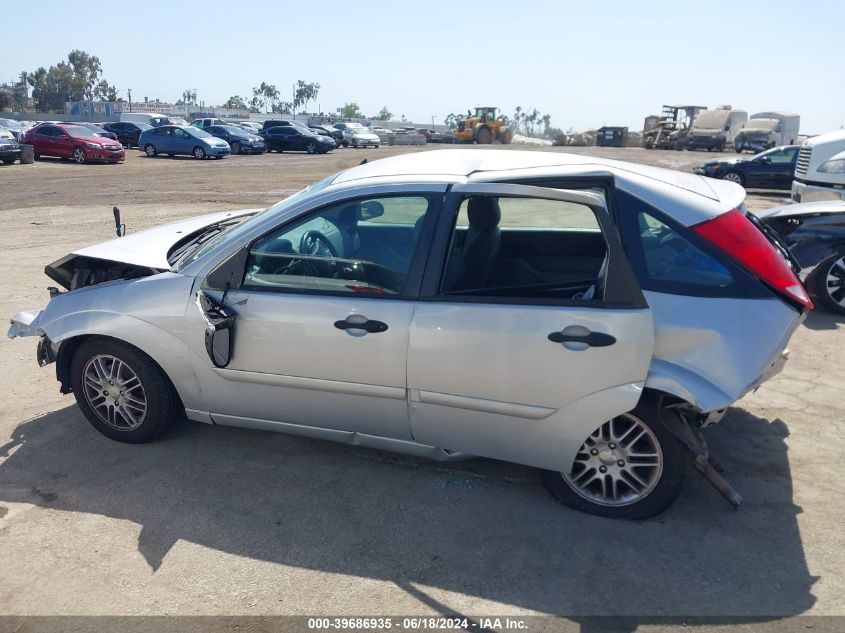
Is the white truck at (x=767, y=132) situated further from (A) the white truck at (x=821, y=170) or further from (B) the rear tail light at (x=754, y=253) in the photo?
(B) the rear tail light at (x=754, y=253)

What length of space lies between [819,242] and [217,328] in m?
5.87

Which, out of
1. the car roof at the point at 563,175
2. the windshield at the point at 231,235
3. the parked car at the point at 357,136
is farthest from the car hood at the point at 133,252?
the parked car at the point at 357,136

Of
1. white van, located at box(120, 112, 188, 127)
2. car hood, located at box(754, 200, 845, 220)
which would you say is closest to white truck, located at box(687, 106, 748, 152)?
white van, located at box(120, 112, 188, 127)

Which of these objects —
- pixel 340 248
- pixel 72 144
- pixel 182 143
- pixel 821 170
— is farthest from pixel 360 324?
pixel 182 143

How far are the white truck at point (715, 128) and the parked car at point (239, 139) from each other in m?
28.4

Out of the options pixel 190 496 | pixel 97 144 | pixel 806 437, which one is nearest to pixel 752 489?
pixel 806 437

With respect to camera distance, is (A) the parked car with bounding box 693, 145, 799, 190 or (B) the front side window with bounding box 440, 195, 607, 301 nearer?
(B) the front side window with bounding box 440, 195, 607, 301

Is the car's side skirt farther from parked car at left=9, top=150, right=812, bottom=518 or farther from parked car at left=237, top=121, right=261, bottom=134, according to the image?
parked car at left=237, top=121, right=261, bottom=134

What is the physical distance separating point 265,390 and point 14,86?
6149 inches

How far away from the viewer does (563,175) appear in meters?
3.48

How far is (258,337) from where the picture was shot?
3.75 metres

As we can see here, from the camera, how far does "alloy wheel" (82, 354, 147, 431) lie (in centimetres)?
418

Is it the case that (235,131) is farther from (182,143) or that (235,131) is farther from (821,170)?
(821,170)

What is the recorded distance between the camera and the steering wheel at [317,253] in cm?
376
